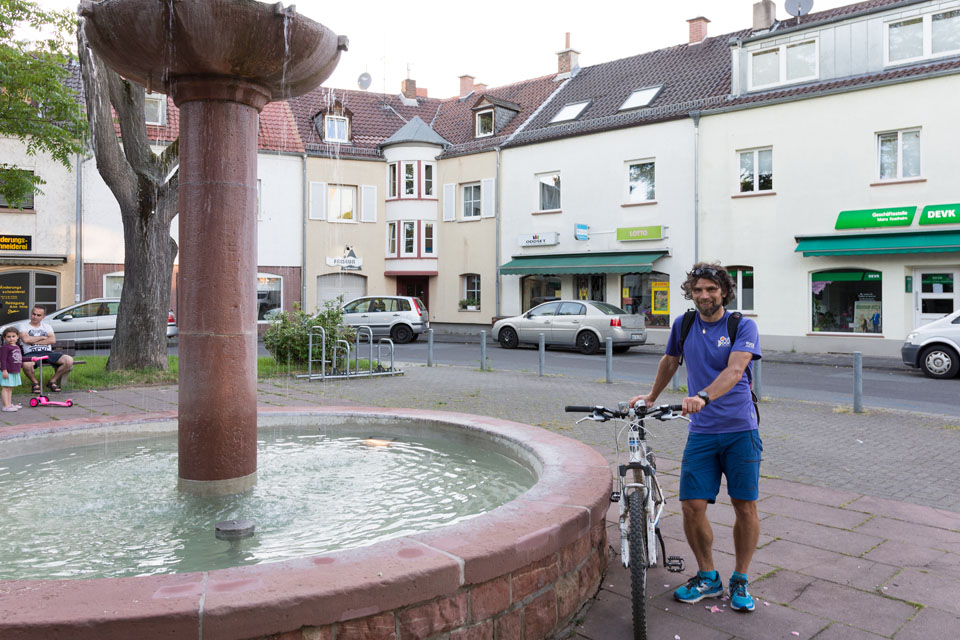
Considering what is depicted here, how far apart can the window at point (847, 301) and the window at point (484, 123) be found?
1557 centimetres

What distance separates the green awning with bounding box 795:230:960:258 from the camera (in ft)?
63.3

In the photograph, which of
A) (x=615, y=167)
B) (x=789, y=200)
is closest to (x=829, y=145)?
(x=789, y=200)

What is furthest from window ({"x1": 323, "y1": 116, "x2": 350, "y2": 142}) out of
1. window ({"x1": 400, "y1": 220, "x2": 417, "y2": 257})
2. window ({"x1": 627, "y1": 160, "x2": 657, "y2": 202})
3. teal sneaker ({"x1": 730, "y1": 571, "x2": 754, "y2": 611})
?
teal sneaker ({"x1": 730, "y1": 571, "x2": 754, "y2": 611})

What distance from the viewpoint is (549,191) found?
29219 mm

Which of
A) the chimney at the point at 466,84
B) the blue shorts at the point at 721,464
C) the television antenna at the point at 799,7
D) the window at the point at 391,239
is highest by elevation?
the chimney at the point at 466,84

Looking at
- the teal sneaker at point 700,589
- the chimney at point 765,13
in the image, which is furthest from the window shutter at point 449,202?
the teal sneaker at point 700,589

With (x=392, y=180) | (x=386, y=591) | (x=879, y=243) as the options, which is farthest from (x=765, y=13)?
(x=386, y=591)

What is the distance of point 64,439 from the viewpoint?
6.51m

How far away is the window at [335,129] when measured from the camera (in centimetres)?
3338

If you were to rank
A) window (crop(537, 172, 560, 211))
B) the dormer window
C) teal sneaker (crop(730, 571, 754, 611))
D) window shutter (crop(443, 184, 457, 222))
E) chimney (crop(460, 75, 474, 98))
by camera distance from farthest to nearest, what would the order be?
chimney (crop(460, 75, 474, 98)) < window shutter (crop(443, 184, 457, 222)) < window (crop(537, 172, 560, 211)) < the dormer window < teal sneaker (crop(730, 571, 754, 611))

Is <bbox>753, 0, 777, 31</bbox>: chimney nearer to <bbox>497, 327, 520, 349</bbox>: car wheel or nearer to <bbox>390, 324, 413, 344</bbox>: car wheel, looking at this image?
<bbox>497, 327, 520, 349</bbox>: car wheel

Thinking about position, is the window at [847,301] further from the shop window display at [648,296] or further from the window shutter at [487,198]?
A: the window shutter at [487,198]

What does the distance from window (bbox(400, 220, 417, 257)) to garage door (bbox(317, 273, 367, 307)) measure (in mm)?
2158

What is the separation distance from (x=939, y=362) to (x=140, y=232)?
15653 millimetres
